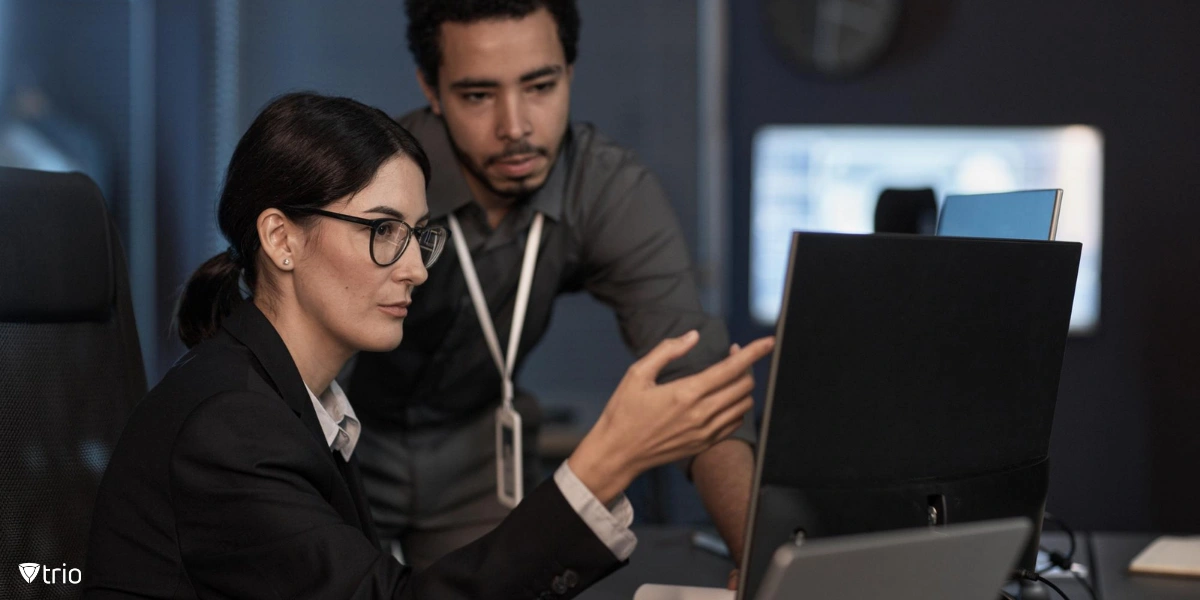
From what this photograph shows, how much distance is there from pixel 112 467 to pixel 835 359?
775mm

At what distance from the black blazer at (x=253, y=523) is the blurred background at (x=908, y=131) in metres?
2.88

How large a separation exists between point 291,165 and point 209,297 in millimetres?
236

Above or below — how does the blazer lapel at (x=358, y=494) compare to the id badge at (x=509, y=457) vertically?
above

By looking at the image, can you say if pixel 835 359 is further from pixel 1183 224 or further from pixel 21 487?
pixel 1183 224

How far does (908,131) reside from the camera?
4.04 meters

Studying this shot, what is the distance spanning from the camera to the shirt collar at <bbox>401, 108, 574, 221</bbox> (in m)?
1.93

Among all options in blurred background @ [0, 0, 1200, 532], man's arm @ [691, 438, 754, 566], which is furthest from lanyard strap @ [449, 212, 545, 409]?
blurred background @ [0, 0, 1200, 532]

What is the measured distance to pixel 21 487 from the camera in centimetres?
144

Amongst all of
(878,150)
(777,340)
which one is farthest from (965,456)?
(878,150)

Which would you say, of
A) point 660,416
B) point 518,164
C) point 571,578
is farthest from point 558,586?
point 518,164

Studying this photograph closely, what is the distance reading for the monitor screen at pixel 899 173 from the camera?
4.00 metres

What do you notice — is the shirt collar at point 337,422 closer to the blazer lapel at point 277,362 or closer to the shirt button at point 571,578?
the blazer lapel at point 277,362

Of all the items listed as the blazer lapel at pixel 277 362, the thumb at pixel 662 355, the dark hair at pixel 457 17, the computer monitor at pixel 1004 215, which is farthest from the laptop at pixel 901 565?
the dark hair at pixel 457 17

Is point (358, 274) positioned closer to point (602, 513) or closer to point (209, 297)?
point (209, 297)
